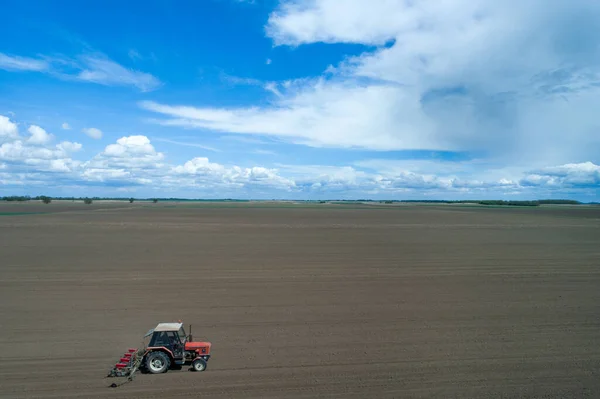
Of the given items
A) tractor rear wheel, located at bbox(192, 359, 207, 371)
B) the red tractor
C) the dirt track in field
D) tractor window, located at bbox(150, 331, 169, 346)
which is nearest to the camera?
the dirt track in field

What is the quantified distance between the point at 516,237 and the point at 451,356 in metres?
31.2

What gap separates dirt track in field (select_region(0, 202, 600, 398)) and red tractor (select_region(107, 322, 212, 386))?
264mm

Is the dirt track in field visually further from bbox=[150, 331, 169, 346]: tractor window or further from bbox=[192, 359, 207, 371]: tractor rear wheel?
Answer: bbox=[150, 331, 169, 346]: tractor window

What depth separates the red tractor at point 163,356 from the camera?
28.3 feet

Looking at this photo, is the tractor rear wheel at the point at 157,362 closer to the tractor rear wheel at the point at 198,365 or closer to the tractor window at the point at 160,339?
the tractor window at the point at 160,339

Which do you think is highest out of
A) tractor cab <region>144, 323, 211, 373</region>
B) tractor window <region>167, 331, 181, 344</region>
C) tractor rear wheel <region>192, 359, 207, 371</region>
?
tractor window <region>167, 331, 181, 344</region>

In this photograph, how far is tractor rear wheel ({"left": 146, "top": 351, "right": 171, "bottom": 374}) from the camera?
8.78 metres

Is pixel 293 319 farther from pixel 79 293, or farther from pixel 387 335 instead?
pixel 79 293

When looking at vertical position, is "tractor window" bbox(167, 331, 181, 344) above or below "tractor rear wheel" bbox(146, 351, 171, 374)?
above

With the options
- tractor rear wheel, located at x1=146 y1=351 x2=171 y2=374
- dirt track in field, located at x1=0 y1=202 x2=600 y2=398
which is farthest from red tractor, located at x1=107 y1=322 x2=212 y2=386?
dirt track in field, located at x1=0 y1=202 x2=600 y2=398

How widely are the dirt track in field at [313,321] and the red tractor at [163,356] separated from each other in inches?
10.4

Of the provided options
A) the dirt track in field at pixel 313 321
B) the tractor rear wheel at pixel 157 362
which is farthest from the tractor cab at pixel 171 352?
the dirt track in field at pixel 313 321

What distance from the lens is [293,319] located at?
1240cm

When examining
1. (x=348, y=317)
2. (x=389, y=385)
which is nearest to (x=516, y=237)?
(x=348, y=317)
